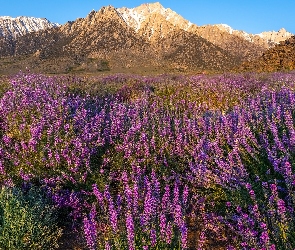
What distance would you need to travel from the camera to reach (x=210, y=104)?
28.2ft

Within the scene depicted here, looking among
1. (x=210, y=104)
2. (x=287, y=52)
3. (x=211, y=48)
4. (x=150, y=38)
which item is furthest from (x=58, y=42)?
(x=210, y=104)

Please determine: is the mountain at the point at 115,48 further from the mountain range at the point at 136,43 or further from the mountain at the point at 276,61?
the mountain at the point at 276,61

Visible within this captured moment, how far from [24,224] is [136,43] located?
13157 centimetres

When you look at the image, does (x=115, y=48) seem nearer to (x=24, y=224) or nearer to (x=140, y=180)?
(x=140, y=180)

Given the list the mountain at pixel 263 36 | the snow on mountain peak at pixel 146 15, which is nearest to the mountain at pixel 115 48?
the snow on mountain peak at pixel 146 15

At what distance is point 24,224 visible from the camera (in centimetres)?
350

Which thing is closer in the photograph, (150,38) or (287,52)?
(287,52)

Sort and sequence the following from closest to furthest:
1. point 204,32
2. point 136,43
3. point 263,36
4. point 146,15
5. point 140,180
Result: point 140,180
point 136,43
point 204,32
point 146,15
point 263,36

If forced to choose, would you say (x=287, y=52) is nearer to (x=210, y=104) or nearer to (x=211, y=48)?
(x=210, y=104)

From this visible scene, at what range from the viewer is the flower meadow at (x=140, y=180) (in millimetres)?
3268

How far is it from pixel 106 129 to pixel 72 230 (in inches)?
68.3

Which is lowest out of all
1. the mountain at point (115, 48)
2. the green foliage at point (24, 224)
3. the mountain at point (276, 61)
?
the green foliage at point (24, 224)

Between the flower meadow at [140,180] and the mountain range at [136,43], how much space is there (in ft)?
287

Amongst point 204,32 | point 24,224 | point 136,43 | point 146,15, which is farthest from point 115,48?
point 24,224
